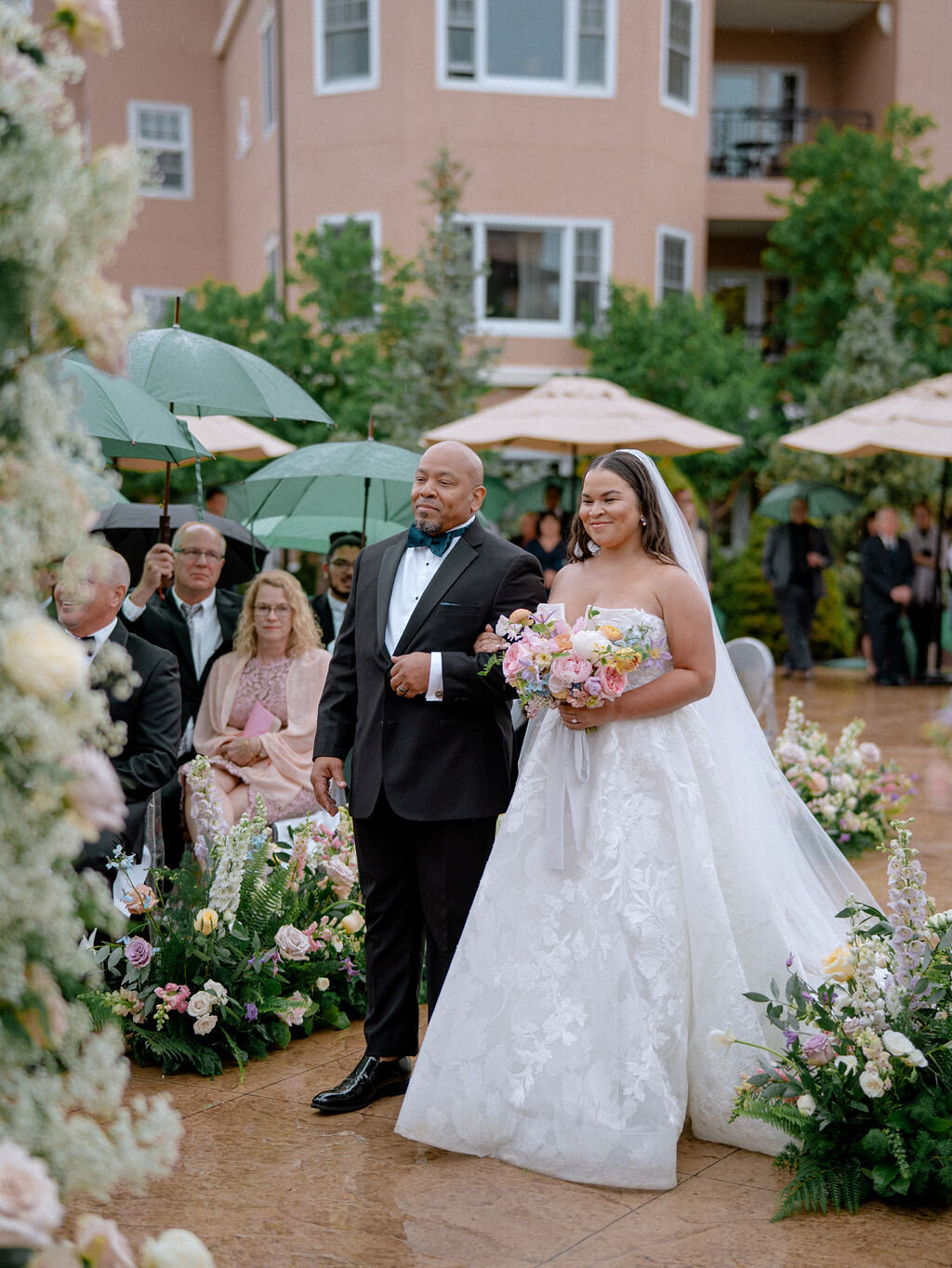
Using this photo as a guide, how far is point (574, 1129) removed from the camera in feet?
13.1

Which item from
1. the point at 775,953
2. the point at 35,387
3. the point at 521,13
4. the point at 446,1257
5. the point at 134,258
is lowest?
the point at 446,1257

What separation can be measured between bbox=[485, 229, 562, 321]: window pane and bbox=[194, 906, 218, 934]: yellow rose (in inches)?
659

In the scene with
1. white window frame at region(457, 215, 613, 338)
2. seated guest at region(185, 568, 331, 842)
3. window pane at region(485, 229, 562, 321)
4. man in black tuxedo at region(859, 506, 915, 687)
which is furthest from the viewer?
window pane at region(485, 229, 562, 321)

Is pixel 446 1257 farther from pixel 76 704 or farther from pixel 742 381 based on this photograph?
pixel 742 381

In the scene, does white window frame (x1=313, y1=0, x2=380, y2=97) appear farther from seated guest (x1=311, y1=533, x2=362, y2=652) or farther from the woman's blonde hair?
the woman's blonde hair

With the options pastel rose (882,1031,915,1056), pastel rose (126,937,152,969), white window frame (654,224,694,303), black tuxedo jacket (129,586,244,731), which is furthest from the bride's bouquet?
white window frame (654,224,694,303)

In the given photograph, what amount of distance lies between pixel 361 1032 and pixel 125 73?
23.9 meters

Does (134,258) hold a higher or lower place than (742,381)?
higher

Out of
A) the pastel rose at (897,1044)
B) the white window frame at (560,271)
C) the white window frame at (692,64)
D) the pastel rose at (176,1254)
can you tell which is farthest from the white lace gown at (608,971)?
the white window frame at (692,64)

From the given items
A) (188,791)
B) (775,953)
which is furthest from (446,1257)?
(188,791)

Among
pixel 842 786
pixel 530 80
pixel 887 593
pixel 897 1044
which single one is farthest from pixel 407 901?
pixel 530 80

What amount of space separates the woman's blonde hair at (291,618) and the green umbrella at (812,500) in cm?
1118

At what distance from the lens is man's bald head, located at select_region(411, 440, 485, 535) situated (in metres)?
4.61

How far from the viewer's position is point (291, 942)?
5090 mm
